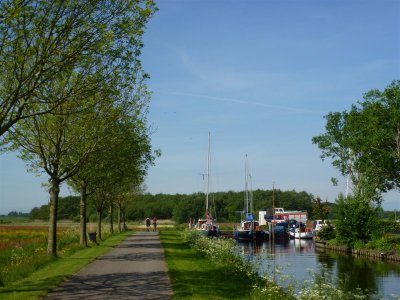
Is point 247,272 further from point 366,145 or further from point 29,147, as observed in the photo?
point 366,145

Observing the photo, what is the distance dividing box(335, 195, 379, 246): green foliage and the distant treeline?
69778 mm

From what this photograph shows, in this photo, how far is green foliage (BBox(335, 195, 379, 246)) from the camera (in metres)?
52.0

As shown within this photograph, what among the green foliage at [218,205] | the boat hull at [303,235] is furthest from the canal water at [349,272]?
the green foliage at [218,205]

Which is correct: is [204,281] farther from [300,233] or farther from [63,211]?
[63,211]

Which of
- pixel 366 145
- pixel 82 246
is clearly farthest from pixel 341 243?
pixel 82 246

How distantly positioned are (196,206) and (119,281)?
111271 millimetres

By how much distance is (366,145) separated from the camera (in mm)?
57312

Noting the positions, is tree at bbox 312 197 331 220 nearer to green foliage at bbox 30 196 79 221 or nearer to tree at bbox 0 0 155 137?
green foliage at bbox 30 196 79 221

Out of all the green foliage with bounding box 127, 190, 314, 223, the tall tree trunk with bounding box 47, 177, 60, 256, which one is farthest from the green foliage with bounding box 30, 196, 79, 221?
the tall tree trunk with bounding box 47, 177, 60, 256

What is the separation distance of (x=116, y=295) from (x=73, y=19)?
8.35 metres

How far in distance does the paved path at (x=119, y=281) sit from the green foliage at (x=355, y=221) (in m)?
32.7

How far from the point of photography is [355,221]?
52344mm

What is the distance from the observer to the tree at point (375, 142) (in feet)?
182

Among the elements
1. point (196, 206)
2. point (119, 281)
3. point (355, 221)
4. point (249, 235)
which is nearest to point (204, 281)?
point (119, 281)
